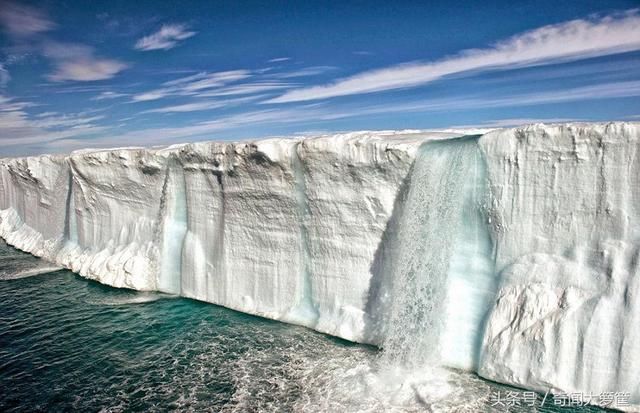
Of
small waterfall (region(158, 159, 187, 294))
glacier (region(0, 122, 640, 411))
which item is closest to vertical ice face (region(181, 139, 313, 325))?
glacier (region(0, 122, 640, 411))

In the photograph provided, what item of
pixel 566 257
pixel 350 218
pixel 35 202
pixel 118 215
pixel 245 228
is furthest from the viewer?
pixel 35 202

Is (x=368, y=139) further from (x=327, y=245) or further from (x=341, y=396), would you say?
(x=341, y=396)

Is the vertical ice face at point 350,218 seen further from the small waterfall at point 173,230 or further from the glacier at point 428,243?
the small waterfall at point 173,230

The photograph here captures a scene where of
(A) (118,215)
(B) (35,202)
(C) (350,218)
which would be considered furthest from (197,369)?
(B) (35,202)

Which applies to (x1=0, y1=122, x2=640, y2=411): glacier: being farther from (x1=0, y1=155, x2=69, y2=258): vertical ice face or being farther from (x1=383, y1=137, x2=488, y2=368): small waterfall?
(x1=0, y1=155, x2=69, y2=258): vertical ice face

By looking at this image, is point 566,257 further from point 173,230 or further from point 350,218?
point 173,230

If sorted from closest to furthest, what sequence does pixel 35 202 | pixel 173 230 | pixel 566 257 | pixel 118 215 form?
pixel 566 257 < pixel 173 230 < pixel 118 215 < pixel 35 202

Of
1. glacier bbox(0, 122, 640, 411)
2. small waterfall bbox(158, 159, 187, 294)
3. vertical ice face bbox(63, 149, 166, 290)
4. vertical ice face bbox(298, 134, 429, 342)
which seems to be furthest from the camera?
vertical ice face bbox(63, 149, 166, 290)
